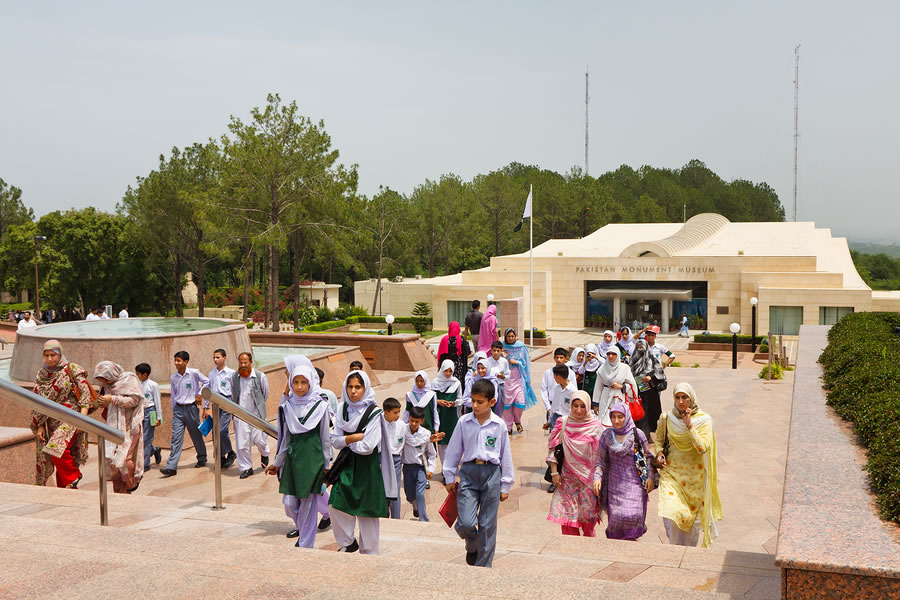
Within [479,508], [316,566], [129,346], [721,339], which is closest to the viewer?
[316,566]

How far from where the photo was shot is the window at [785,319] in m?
31.4

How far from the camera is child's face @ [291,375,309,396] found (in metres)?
5.95

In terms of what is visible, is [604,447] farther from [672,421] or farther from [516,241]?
[516,241]

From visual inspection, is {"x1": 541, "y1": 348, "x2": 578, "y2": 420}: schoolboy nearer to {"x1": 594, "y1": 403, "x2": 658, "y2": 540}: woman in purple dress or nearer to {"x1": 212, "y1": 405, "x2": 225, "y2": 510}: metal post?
{"x1": 594, "y1": 403, "x2": 658, "y2": 540}: woman in purple dress

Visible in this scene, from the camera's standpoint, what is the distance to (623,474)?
578cm

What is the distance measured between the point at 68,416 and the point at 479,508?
10.1 ft

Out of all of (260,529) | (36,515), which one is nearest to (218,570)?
(260,529)

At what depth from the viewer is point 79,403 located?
7359mm

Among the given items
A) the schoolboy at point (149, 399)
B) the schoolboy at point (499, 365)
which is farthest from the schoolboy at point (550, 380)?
the schoolboy at point (149, 399)

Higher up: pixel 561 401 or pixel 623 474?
pixel 561 401

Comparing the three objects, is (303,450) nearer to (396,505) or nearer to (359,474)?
(359,474)

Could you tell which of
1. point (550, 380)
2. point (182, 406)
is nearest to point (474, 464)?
point (550, 380)

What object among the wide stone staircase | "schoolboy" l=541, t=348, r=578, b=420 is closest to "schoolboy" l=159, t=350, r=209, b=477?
the wide stone staircase

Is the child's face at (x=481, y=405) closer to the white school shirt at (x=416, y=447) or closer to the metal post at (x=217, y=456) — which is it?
the white school shirt at (x=416, y=447)
